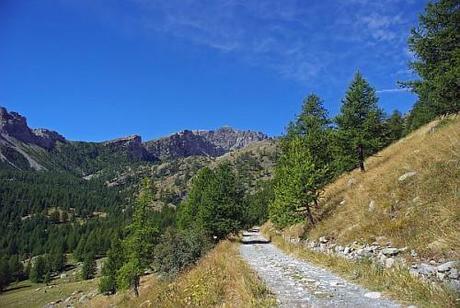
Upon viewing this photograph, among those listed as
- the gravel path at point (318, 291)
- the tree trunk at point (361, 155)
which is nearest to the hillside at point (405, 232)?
the gravel path at point (318, 291)

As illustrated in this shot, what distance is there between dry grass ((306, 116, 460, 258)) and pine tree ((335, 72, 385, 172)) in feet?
33.8

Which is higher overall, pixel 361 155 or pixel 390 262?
pixel 361 155

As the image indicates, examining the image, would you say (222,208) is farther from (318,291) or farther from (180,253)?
(318,291)

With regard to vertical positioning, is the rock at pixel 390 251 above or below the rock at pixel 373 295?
above

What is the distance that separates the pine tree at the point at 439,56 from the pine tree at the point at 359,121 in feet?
22.7

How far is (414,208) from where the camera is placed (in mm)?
14875

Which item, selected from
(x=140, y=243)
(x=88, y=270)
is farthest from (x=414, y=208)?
(x=88, y=270)

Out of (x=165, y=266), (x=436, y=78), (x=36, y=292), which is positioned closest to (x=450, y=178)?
(x=436, y=78)

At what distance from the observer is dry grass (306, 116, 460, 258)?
37.4ft

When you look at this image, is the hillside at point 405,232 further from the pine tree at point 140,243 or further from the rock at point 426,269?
the pine tree at point 140,243

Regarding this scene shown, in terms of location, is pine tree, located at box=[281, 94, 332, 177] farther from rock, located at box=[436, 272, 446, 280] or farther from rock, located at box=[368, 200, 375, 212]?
rock, located at box=[436, 272, 446, 280]

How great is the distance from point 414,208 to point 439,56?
16173mm

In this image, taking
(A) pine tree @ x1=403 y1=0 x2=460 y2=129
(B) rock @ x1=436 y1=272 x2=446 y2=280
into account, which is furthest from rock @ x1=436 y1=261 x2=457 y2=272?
(A) pine tree @ x1=403 y1=0 x2=460 y2=129

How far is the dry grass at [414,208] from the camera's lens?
37.4 ft
